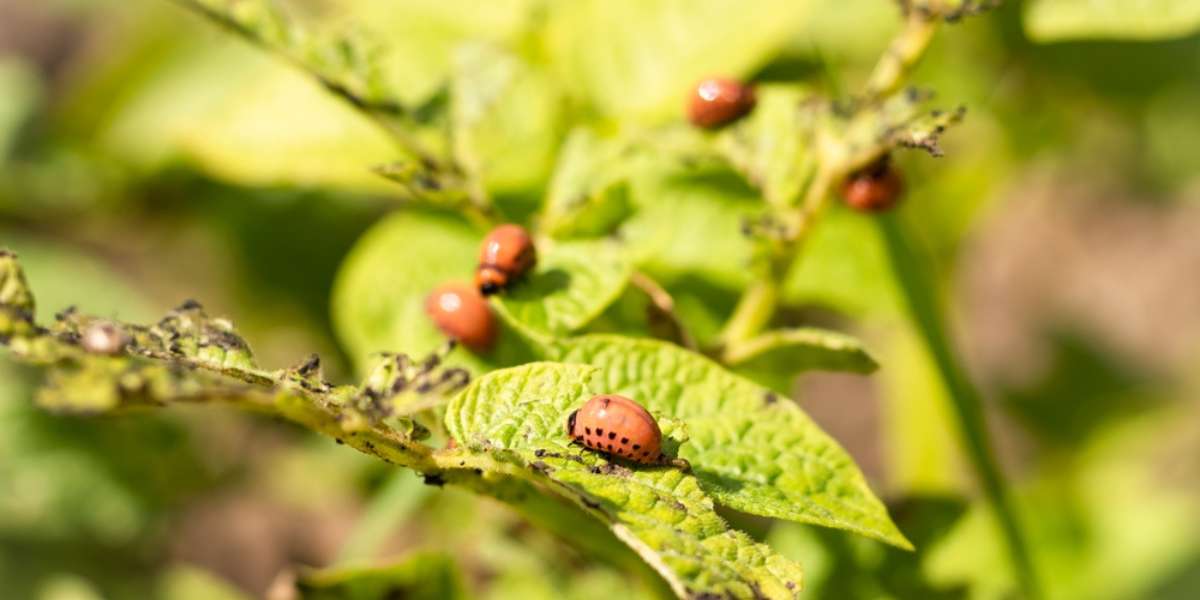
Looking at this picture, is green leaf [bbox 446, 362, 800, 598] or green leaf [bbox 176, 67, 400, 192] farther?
green leaf [bbox 176, 67, 400, 192]

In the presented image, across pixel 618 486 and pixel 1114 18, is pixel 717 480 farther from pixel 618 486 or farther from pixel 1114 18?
pixel 1114 18

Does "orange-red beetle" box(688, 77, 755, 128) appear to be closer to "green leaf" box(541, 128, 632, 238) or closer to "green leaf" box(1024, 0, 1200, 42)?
"green leaf" box(541, 128, 632, 238)

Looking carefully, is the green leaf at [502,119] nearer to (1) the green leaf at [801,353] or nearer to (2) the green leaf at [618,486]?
(1) the green leaf at [801,353]

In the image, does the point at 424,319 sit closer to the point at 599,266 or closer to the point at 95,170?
the point at 599,266

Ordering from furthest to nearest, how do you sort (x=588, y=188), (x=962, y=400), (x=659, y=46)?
(x=659, y=46) → (x=962, y=400) → (x=588, y=188)

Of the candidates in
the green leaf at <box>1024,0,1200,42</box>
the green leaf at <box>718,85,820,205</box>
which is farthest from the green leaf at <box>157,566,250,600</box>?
the green leaf at <box>1024,0,1200,42</box>

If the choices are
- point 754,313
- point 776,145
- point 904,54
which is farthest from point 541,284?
point 904,54
